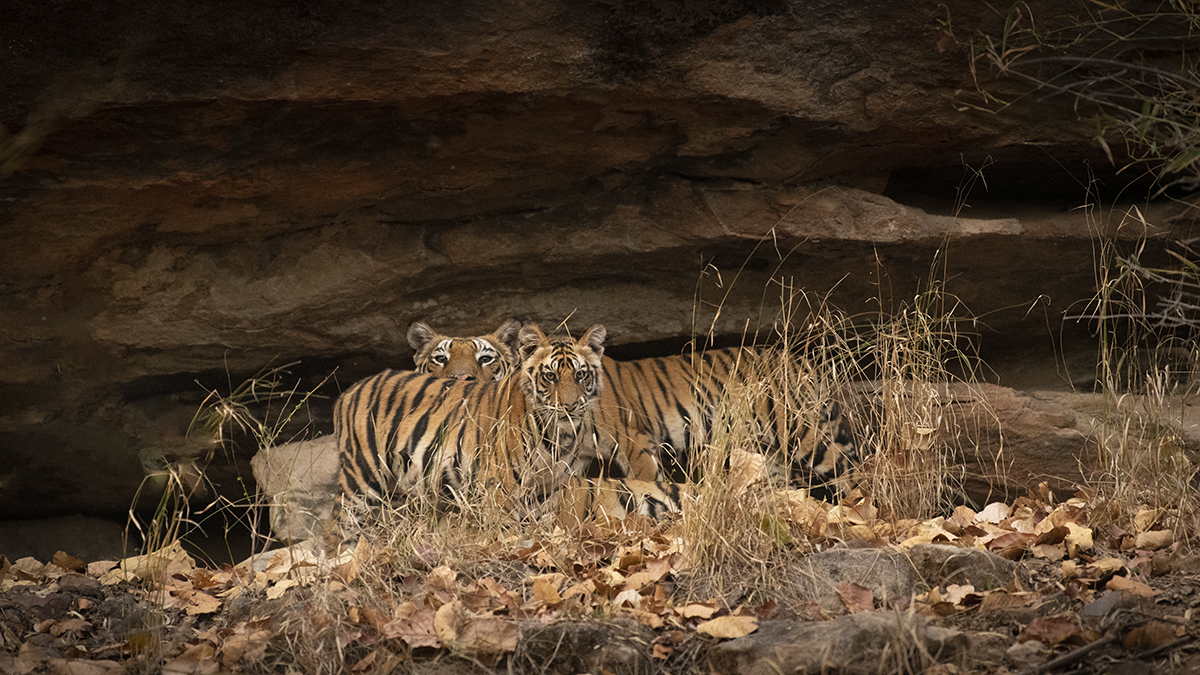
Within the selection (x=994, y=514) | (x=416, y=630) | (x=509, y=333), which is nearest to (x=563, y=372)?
(x=509, y=333)

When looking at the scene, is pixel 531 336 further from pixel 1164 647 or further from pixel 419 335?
pixel 1164 647

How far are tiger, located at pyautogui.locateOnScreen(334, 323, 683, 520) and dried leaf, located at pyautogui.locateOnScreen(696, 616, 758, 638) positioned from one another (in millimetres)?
1595

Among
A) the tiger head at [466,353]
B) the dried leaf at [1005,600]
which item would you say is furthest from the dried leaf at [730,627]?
the tiger head at [466,353]

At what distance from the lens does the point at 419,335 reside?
591 cm

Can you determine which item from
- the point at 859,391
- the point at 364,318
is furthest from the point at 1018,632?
the point at 364,318

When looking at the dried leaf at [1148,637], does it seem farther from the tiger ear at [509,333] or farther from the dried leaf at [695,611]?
the tiger ear at [509,333]

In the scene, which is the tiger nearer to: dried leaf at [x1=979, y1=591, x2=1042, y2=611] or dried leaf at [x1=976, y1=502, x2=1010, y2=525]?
dried leaf at [x1=976, y1=502, x2=1010, y2=525]

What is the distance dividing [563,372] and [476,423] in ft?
2.21

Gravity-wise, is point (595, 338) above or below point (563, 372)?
above

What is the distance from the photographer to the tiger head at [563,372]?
17.5ft

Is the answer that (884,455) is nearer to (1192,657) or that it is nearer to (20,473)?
(1192,657)

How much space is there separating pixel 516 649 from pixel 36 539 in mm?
4538

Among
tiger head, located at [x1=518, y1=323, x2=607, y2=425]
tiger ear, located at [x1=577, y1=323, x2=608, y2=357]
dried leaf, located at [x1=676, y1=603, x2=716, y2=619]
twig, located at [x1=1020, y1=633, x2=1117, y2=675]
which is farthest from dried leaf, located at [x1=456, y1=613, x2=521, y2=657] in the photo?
tiger ear, located at [x1=577, y1=323, x2=608, y2=357]

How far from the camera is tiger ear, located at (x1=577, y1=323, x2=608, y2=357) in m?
5.56
